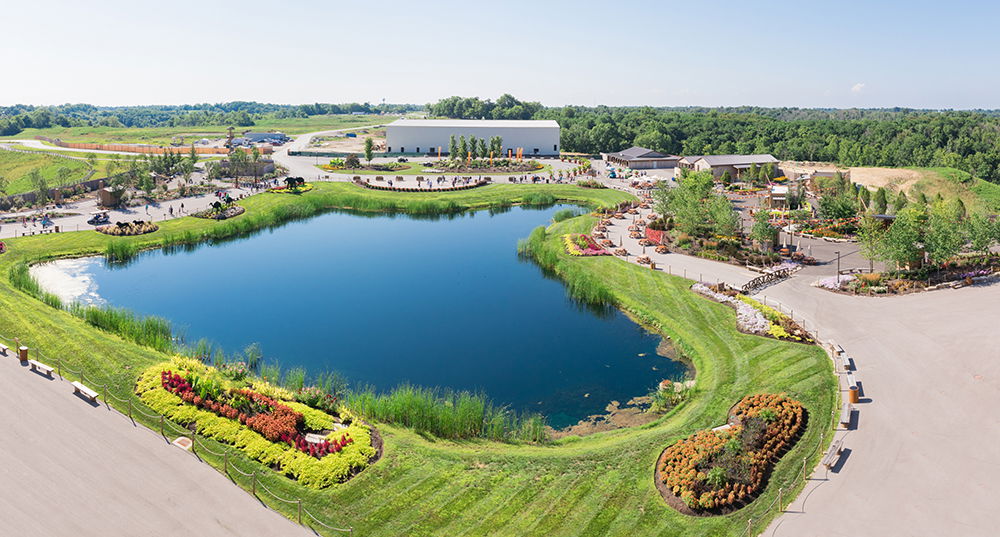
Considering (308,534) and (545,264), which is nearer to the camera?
(308,534)

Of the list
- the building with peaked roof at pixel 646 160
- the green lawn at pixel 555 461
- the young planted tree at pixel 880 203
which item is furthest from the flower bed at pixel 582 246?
the building with peaked roof at pixel 646 160

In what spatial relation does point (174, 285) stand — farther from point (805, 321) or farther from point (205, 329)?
point (805, 321)

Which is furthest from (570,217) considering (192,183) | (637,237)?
(192,183)

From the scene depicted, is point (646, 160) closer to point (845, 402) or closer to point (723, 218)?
point (723, 218)

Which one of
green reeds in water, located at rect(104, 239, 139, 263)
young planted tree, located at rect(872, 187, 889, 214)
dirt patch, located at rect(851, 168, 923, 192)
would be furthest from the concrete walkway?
dirt patch, located at rect(851, 168, 923, 192)

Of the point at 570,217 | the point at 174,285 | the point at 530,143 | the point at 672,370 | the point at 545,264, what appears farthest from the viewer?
the point at 530,143

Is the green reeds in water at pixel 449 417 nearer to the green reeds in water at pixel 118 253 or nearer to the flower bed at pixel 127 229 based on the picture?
the green reeds in water at pixel 118 253
